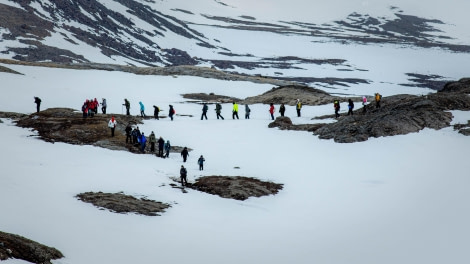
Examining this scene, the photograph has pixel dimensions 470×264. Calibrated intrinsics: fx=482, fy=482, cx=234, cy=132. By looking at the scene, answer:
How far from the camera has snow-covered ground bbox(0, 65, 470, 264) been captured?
1720 centimetres

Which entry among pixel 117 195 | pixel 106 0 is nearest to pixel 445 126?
pixel 117 195

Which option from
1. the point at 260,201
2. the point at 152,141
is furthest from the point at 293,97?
the point at 260,201

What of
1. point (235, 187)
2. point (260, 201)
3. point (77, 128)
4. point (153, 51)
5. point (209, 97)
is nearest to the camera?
point (260, 201)

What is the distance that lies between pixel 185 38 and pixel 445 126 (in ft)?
532

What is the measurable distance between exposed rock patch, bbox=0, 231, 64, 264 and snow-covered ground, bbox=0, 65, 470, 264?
848 millimetres

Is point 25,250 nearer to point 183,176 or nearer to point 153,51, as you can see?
point 183,176

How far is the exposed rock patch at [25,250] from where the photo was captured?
12453 millimetres

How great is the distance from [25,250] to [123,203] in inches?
287

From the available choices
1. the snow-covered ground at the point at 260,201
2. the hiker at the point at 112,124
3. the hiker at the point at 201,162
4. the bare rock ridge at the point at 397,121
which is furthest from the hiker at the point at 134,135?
the bare rock ridge at the point at 397,121

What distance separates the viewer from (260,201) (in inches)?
936

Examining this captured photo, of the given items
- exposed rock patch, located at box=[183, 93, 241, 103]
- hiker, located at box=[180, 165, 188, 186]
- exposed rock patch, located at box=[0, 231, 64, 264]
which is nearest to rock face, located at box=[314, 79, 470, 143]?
hiker, located at box=[180, 165, 188, 186]

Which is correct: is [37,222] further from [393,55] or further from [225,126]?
[393,55]

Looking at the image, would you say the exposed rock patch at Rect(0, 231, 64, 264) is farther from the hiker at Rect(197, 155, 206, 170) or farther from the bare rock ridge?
the bare rock ridge

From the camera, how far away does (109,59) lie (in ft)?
406
